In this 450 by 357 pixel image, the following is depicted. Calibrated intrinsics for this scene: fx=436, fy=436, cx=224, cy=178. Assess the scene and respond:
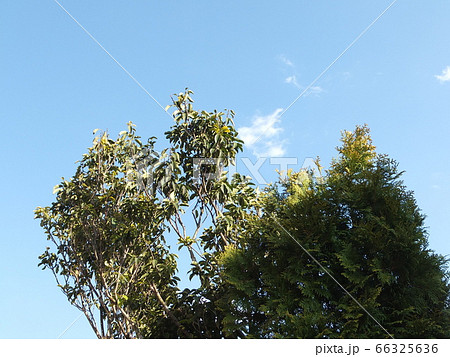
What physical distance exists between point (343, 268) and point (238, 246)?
227cm

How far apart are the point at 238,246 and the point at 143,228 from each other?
7.06ft

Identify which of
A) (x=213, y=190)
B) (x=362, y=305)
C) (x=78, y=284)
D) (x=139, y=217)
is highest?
(x=213, y=190)

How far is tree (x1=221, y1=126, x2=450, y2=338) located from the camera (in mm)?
7059

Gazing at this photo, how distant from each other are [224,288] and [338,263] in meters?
2.76

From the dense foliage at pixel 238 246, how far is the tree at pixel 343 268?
0.07 feet

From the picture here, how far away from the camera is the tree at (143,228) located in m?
9.19

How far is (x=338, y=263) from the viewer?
765 centimetres

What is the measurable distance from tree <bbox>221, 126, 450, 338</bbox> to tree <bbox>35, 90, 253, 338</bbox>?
1398 millimetres

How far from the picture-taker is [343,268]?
7.64 metres

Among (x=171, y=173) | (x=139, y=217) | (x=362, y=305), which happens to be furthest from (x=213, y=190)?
Result: (x=362, y=305)

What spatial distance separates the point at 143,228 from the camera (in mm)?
9539

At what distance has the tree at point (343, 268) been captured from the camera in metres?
7.06
